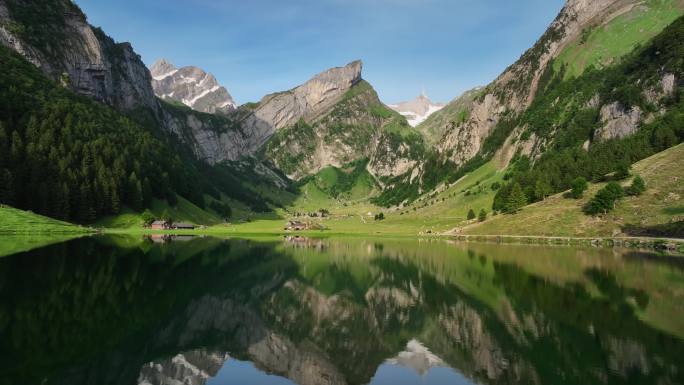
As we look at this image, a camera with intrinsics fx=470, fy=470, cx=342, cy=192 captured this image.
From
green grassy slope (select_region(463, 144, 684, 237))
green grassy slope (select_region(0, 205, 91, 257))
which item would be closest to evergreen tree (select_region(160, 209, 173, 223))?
green grassy slope (select_region(0, 205, 91, 257))

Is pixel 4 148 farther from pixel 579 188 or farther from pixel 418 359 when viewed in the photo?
pixel 579 188

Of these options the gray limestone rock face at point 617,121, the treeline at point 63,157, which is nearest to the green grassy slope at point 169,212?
the treeline at point 63,157

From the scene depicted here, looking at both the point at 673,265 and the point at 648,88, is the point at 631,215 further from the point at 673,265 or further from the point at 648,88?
the point at 648,88

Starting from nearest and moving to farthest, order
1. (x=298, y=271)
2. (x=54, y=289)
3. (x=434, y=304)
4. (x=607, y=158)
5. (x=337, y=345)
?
1. (x=337, y=345)
2. (x=54, y=289)
3. (x=434, y=304)
4. (x=298, y=271)
5. (x=607, y=158)

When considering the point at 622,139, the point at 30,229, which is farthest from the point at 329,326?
the point at 622,139

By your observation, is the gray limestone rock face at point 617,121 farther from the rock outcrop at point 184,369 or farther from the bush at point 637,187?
the rock outcrop at point 184,369

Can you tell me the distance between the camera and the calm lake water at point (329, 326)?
73.2 ft

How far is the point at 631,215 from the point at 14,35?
233 metres

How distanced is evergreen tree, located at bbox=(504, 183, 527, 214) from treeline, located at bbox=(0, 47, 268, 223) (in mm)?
113888

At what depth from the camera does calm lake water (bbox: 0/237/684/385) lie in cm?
2230

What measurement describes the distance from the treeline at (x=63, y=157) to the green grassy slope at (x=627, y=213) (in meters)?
108

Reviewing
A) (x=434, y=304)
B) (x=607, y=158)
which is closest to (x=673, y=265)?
(x=434, y=304)

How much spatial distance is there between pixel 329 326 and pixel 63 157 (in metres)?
120

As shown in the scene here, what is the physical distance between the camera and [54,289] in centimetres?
3666
